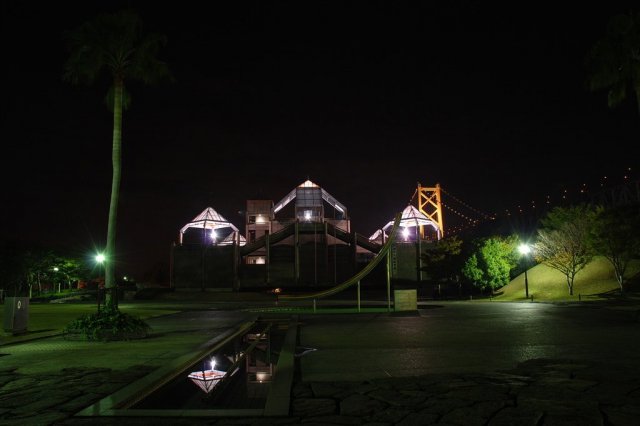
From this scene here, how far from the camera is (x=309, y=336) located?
608 inches

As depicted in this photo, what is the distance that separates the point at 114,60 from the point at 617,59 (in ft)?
65.6

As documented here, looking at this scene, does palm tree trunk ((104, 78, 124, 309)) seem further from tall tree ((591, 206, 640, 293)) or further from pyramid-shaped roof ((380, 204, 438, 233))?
pyramid-shaped roof ((380, 204, 438, 233))

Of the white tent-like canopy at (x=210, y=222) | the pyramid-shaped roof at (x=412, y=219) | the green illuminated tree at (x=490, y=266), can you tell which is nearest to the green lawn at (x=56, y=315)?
the green illuminated tree at (x=490, y=266)

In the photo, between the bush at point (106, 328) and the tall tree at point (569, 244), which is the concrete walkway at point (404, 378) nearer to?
the bush at point (106, 328)

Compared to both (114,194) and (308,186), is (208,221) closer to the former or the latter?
(308,186)

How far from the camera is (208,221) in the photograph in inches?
3324

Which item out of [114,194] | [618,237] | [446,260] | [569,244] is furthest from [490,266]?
[114,194]

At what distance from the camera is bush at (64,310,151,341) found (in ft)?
47.5

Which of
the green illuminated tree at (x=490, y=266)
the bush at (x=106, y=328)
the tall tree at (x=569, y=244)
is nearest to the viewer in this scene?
the bush at (x=106, y=328)

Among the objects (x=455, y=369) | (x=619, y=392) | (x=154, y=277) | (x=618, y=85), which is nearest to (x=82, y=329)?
(x=455, y=369)

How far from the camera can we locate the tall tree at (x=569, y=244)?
41250 millimetres

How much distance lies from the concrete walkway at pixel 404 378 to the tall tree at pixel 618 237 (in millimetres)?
26102

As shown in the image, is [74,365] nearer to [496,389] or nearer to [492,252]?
[496,389]

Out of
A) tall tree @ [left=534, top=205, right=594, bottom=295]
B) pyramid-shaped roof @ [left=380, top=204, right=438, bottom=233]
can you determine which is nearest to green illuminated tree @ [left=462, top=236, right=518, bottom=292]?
tall tree @ [left=534, top=205, right=594, bottom=295]
